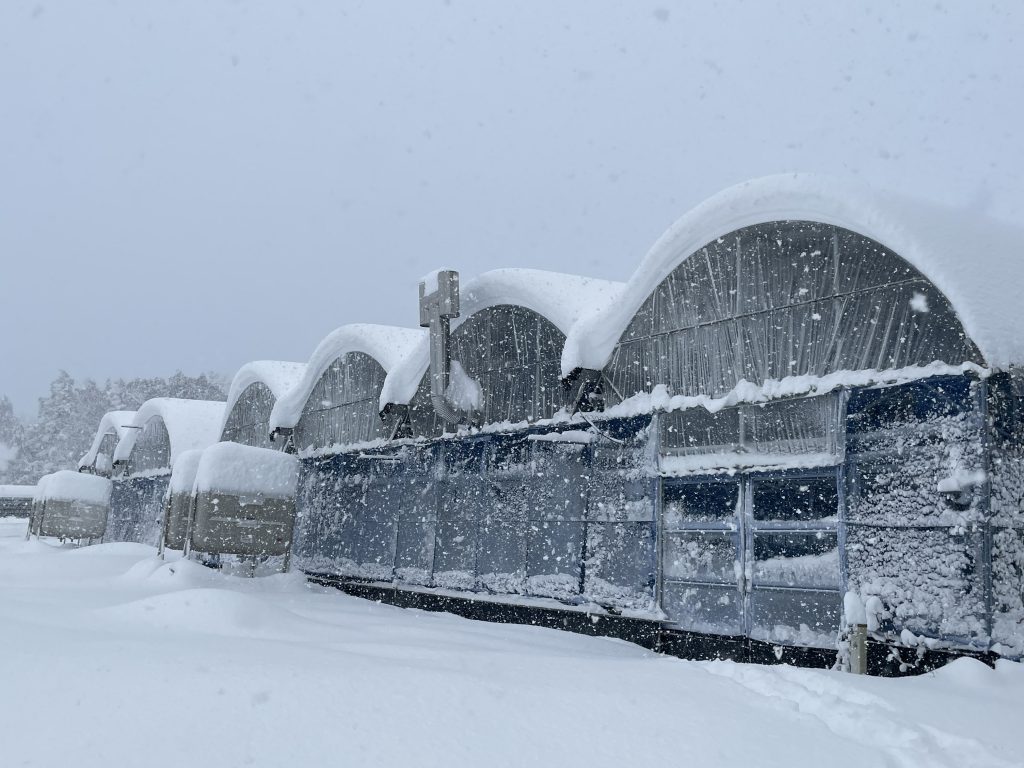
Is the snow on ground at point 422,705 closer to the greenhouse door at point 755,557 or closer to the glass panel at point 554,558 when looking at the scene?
the greenhouse door at point 755,557

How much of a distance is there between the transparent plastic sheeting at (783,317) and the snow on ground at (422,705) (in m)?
3.12

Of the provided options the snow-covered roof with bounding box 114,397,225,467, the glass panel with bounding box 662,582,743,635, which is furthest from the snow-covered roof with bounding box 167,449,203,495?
the glass panel with bounding box 662,582,743,635

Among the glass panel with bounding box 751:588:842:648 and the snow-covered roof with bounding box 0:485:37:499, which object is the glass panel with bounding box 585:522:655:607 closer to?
the glass panel with bounding box 751:588:842:648

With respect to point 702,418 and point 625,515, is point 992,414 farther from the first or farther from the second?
point 625,515

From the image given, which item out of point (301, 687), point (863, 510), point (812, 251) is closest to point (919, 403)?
point (863, 510)

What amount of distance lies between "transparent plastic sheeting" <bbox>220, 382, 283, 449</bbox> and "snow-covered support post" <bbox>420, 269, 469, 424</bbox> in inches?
352

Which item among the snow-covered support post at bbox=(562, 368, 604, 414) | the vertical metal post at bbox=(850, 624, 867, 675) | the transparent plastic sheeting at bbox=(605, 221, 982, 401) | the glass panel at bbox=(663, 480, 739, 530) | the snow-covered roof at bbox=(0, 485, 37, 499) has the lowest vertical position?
the vertical metal post at bbox=(850, 624, 867, 675)

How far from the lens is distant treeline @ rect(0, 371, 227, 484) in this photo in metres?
75.1

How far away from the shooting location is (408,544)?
1623 cm

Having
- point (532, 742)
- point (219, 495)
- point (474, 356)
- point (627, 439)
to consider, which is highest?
point (474, 356)

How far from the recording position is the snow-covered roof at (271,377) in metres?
22.1

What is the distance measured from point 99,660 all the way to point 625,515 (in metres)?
7.34

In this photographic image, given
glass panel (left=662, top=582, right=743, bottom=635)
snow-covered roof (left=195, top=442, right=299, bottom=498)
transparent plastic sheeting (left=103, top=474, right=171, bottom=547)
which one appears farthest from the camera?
transparent plastic sheeting (left=103, top=474, right=171, bottom=547)

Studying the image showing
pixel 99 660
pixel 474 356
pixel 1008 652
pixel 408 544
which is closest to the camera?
pixel 99 660
